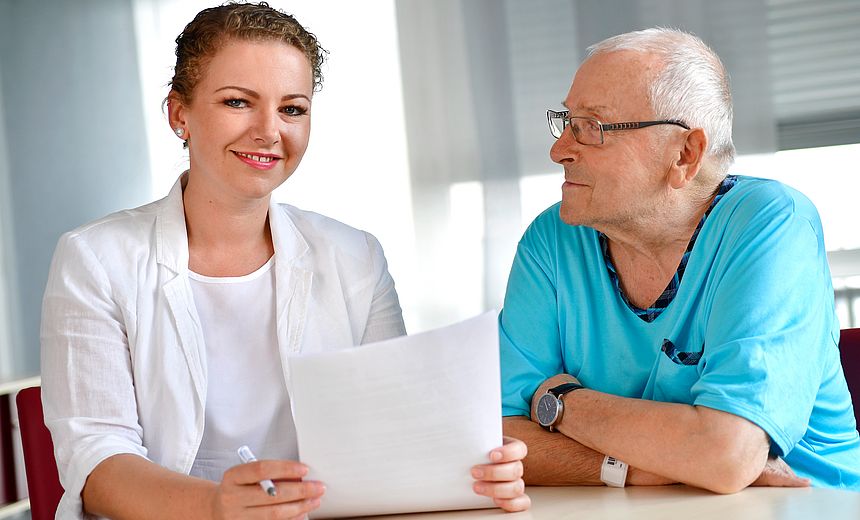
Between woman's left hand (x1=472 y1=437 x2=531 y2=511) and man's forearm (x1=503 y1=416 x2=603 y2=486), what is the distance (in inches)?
7.8

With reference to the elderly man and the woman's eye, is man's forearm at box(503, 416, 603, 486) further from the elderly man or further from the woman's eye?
the woman's eye

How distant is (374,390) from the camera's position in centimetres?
111

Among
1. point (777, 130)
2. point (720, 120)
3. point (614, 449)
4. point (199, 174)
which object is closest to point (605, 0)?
point (777, 130)

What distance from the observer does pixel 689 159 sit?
5.29 feet

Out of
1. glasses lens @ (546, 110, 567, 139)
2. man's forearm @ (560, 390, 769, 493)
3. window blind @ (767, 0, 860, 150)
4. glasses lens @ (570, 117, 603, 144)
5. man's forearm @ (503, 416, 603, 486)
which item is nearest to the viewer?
man's forearm @ (560, 390, 769, 493)

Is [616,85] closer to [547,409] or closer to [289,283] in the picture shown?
[547,409]

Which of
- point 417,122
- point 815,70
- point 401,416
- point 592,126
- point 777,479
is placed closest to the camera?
point 401,416

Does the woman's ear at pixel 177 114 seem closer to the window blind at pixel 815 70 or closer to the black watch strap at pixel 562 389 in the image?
the black watch strap at pixel 562 389

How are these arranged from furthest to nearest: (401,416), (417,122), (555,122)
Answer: (417,122) → (555,122) → (401,416)

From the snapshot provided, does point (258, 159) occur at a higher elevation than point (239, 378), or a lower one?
higher

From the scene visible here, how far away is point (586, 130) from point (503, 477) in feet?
2.31

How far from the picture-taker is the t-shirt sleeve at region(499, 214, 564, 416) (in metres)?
1.63

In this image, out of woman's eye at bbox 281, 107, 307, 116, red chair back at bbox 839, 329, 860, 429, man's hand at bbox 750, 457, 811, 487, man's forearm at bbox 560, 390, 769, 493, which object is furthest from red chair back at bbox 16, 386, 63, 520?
red chair back at bbox 839, 329, 860, 429

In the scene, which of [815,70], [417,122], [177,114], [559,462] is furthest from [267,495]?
[417,122]
